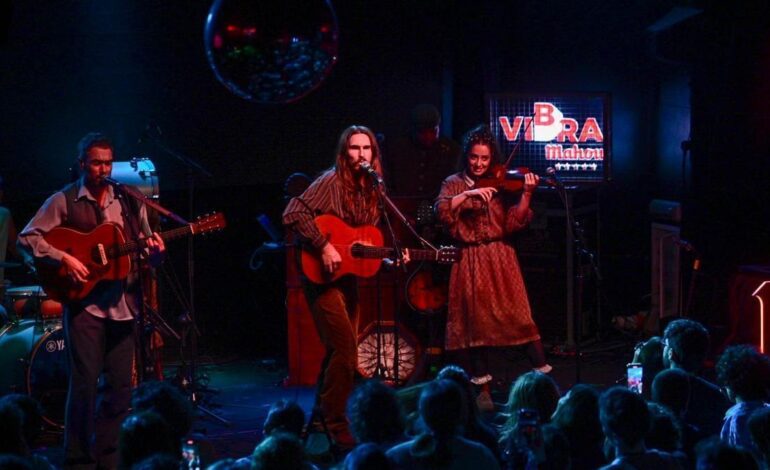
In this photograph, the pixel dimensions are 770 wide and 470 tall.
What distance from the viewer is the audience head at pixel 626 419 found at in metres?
4.32

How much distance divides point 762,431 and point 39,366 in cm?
589

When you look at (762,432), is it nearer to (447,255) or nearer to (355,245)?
(355,245)

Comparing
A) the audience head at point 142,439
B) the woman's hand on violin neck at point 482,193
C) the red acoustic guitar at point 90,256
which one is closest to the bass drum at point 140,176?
the red acoustic guitar at point 90,256

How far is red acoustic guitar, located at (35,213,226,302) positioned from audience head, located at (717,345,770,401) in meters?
3.85

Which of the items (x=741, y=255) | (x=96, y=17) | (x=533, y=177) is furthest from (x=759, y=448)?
(x=96, y=17)

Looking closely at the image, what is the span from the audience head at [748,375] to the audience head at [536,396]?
93 cm

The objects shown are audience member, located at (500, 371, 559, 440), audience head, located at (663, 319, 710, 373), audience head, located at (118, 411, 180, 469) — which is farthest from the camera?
audience head, located at (663, 319, 710, 373)

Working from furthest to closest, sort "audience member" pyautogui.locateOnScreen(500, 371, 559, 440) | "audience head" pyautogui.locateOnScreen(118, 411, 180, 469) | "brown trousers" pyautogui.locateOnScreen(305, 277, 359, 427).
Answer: "brown trousers" pyautogui.locateOnScreen(305, 277, 359, 427)
"audience member" pyautogui.locateOnScreen(500, 371, 559, 440)
"audience head" pyautogui.locateOnScreen(118, 411, 180, 469)

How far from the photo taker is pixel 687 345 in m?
5.88

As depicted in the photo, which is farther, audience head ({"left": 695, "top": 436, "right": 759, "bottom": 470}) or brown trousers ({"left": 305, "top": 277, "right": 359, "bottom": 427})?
brown trousers ({"left": 305, "top": 277, "right": 359, "bottom": 427})

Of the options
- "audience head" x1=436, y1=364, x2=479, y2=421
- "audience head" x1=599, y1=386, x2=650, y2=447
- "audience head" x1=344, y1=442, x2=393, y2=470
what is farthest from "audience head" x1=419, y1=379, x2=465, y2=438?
"audience head" x1=436, y1=364, x2=479, y2=421

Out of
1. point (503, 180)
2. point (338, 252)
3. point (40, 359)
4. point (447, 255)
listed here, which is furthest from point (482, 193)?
point (40, 359)

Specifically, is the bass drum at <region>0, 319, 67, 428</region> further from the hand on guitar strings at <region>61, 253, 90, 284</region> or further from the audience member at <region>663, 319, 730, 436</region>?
the audience member at <region>663, 319, 730, 436</region>

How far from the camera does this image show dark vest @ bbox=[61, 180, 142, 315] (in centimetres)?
702
